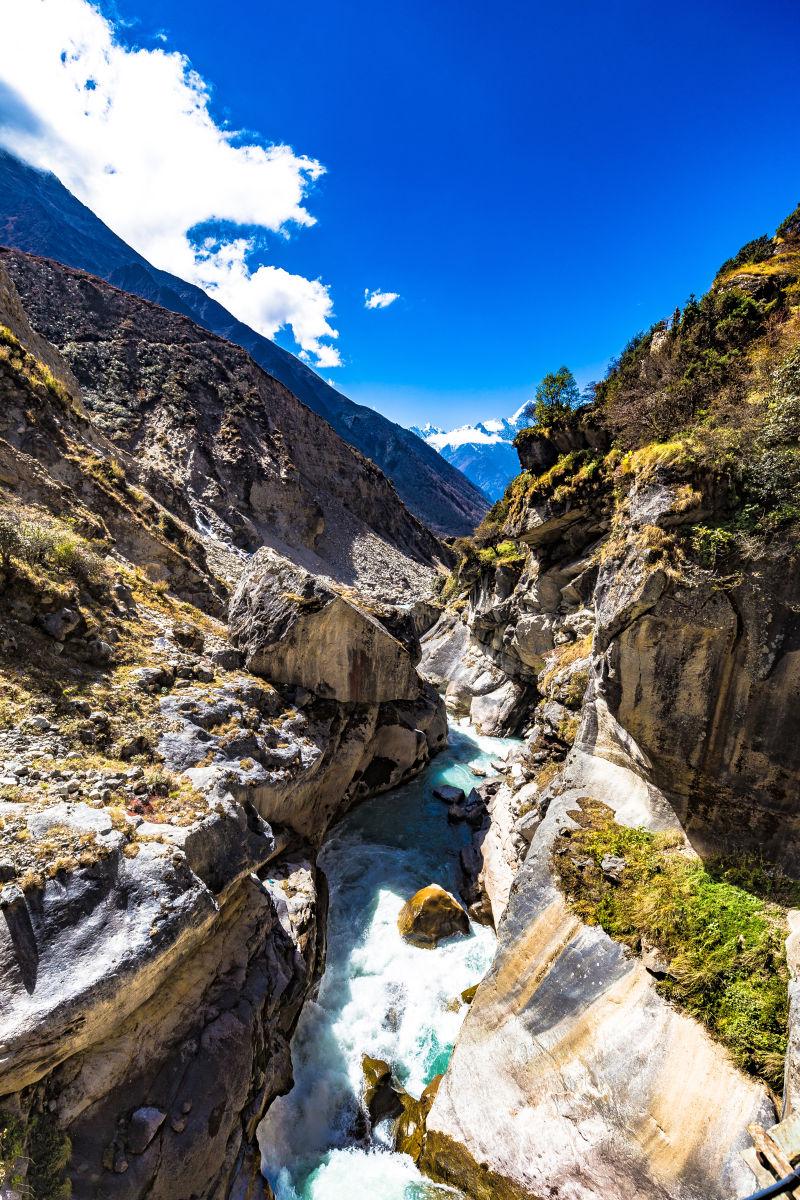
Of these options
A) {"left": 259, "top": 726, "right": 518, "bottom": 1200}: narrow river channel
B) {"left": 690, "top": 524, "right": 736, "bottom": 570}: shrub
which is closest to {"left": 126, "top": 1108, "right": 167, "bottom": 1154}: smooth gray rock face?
{"left": 259, "top": 726, "right": 518, "bottom": 1200}: narrow river channel

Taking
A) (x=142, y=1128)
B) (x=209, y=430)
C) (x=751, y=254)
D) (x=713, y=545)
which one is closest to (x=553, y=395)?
(x=751, y=254)

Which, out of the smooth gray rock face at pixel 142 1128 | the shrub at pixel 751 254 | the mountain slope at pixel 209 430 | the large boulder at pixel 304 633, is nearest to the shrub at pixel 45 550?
the large boulder at pixel 304 633

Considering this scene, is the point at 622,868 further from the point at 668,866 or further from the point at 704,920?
the point at 704,920

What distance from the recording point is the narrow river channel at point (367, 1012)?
730 cm

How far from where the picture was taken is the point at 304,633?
44.6 ft

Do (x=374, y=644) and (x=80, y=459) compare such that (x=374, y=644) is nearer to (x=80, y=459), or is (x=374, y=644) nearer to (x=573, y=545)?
(x=573, y=545)

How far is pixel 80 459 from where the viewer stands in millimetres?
15508

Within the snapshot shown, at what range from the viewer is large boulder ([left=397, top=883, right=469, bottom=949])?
36.4 ft

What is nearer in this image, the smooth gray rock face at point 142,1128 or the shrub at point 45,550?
the smooth gray rock face at point 142,1128

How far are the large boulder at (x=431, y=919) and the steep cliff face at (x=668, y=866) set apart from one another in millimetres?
1192

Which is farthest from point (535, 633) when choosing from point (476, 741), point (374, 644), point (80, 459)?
point (80, 459)

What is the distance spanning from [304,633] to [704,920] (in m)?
10.6

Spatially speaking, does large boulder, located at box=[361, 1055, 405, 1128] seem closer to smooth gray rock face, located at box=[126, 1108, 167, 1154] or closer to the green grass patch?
smooth gray rock face, located at box=[126, 1108, 167, 1154]

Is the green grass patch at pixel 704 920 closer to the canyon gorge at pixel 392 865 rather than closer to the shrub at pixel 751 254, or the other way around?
the canyon gorge at pixel 392 865
